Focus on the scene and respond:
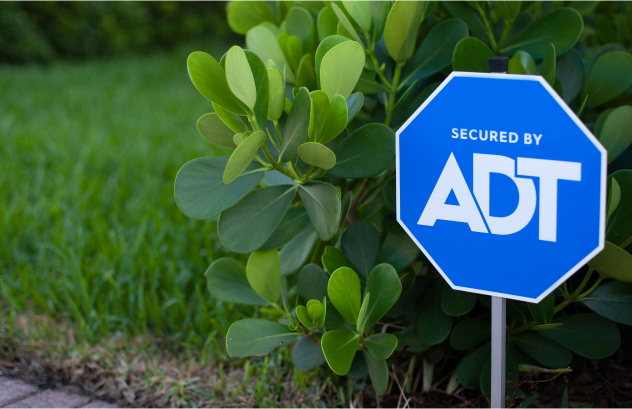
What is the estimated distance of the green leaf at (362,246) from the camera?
1.21 metres

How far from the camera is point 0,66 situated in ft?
22.5

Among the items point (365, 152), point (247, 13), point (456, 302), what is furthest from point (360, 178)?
point (247, 13)

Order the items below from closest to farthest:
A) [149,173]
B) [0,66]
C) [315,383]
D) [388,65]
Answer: [388,65], [315,383], [149,173], [0,66]

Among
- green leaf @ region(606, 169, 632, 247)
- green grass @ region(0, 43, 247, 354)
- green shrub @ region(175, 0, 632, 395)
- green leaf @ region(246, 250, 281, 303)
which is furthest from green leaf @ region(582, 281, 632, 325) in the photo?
green grass @ region(0, 43, 247, 354)

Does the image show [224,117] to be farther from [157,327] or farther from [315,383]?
[157,327]

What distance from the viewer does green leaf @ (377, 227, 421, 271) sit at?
116 centimetres

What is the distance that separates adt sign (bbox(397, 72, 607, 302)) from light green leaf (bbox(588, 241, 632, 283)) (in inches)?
5.8

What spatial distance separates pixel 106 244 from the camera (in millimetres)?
2164

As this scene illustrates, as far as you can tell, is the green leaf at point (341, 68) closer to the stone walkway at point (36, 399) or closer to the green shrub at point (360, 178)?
the green shrub at point (360, 178)

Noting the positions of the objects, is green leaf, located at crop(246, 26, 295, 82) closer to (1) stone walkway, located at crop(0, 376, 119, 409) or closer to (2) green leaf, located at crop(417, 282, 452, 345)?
(2) green leaf, located at crop(417, 282, 452, 345)

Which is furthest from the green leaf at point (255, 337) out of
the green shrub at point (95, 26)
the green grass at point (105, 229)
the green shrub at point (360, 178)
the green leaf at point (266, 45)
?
the green shrub at point (95, 26)

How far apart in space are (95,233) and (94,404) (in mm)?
985

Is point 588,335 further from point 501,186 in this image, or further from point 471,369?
point 501,186

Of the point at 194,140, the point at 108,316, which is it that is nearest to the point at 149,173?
the point at 194,140
